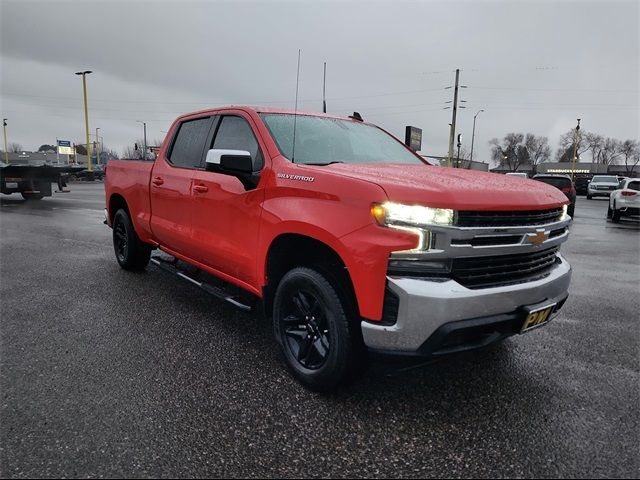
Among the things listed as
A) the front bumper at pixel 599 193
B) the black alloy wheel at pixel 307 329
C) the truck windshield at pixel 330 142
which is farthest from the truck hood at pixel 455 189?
the front bumper at pixel 599 193

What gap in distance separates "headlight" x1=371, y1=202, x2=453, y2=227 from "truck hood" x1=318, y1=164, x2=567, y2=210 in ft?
0.11

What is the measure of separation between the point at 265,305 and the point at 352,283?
38.1 inches

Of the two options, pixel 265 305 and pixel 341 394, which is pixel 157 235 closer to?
pixel 265 305

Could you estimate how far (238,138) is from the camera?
12.5ft

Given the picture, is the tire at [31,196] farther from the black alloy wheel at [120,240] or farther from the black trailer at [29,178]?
the black alloy wheel at [120,240]

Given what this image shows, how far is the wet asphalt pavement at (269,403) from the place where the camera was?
225 cm

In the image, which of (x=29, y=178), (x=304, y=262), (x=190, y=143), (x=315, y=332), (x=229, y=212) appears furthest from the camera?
(x=29, y=178)

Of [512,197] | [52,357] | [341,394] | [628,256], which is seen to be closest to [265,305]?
[341,394]

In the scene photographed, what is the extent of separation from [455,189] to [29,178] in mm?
18730

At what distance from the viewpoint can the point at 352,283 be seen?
2.66 meters

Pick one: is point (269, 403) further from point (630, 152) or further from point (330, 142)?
point (630, 152)

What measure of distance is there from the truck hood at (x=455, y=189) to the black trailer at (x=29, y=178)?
17307 millimetres

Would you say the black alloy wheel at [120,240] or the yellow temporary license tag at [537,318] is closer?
the yellow temporary license tag at [537,318]

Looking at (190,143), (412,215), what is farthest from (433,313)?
(190,143)
